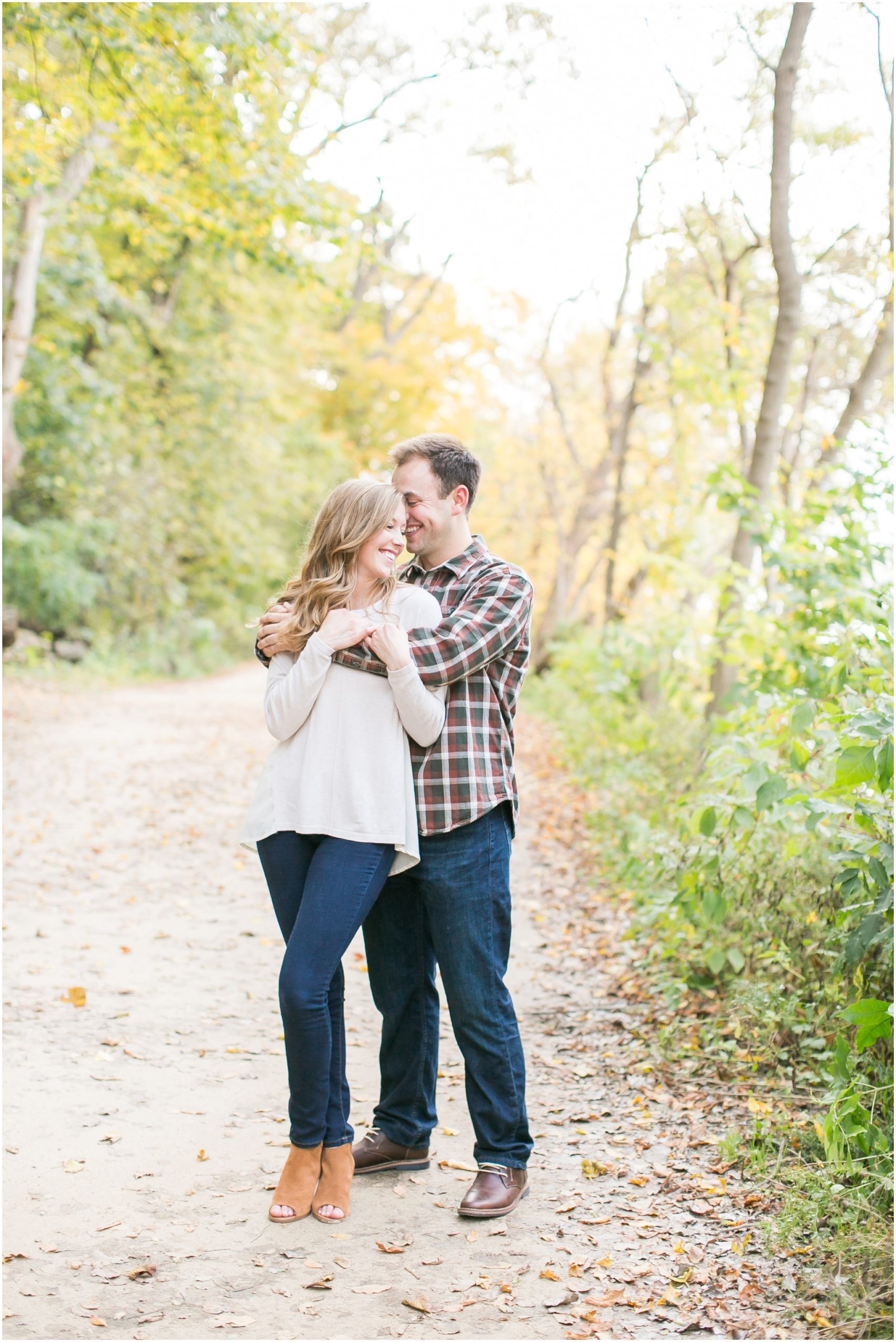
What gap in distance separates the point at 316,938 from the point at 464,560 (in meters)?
1.20

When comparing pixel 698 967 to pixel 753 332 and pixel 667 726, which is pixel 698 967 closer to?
Answer: pixel 667 726

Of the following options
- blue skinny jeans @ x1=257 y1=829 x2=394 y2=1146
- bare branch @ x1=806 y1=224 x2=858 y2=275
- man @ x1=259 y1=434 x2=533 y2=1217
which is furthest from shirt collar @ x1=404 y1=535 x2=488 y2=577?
bare branch @ x1=806 y1=224 x2=858 y2=275

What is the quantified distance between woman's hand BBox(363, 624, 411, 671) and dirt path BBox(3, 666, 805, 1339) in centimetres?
164

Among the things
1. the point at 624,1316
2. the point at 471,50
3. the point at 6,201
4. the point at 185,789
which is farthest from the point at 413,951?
the point at 471,50

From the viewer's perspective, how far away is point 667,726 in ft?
32.4

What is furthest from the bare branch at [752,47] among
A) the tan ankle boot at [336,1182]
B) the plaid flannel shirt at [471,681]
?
the tan ankle boot at [336,1182]

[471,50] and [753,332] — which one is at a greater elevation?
[471,50]

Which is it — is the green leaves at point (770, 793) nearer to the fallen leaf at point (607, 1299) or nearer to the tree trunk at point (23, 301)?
the fallen leaf at point (607, 1299)

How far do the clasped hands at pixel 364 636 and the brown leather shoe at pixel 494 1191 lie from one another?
1.55 meters

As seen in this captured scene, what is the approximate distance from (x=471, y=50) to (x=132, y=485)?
9092 millimetres

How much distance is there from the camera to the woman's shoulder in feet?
10.4

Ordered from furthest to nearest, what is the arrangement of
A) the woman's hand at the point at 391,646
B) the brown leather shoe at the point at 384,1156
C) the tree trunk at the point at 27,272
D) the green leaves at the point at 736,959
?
the tree trunk at the point at 27,272, the green leaves at the point at 736,959, the brown leather shoe at the point at 384,1156, the woman's hand at the point at 391,646

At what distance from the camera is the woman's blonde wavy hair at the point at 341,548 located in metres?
3.13

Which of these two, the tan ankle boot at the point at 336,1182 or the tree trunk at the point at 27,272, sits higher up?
the tree trunk at the point at 27,272
